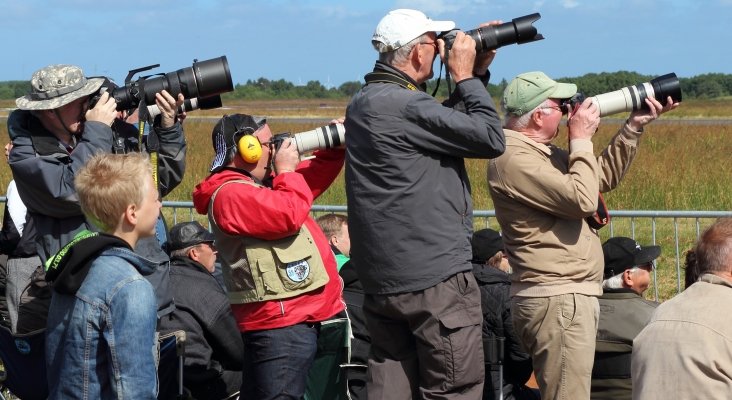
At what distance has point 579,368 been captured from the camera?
4465 mm

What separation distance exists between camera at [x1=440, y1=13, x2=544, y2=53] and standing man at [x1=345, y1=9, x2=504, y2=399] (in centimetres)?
30

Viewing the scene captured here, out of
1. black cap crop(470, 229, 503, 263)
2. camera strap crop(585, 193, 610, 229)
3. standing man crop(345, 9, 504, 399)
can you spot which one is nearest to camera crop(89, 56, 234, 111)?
standing man crop(345, 9, 504, 399)

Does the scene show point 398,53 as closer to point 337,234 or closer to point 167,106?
point 167,106

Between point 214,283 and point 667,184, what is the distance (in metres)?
8.56

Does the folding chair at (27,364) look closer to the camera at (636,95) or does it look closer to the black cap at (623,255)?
the camera at (636,95)

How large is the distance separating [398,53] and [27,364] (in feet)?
6.54

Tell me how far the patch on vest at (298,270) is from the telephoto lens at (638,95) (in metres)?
1.46

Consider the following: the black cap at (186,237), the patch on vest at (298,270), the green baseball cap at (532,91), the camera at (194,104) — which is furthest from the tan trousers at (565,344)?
the black cap at (186,237)

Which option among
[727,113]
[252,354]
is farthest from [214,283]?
[727,113]

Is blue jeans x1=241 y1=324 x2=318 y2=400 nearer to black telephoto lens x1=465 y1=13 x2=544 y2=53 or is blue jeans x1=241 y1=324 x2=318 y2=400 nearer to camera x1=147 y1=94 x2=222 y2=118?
camera x1=147 y1=94 x2=222 y2=118

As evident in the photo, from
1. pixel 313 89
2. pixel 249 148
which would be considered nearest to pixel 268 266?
pixel 249 148

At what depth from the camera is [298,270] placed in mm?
4492

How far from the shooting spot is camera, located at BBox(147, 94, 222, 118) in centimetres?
493

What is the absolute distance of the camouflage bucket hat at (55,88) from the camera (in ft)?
14.4
